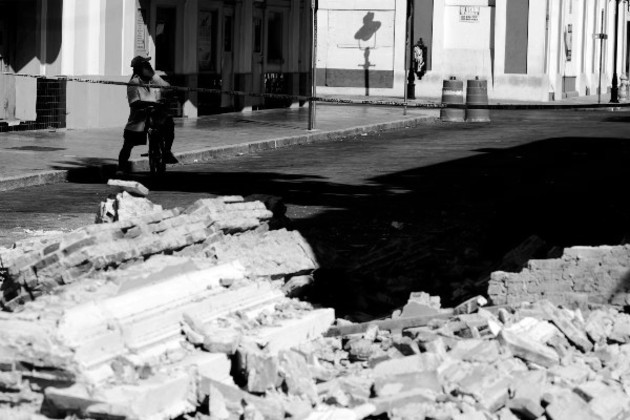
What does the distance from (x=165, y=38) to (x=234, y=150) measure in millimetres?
7291

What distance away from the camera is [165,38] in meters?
29.0

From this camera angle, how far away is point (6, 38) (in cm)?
2448

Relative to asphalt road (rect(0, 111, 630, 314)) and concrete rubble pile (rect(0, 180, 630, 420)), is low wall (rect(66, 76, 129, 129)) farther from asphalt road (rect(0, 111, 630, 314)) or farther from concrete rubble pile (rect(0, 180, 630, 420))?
concrete rubble pile (rect(0, 180, 630, 420))

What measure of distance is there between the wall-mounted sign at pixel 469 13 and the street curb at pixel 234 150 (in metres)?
13.5

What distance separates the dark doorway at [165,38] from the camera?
2856 cm

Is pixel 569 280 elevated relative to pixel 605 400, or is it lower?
elevated

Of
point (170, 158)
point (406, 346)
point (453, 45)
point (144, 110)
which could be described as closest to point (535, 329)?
point (406, 346)

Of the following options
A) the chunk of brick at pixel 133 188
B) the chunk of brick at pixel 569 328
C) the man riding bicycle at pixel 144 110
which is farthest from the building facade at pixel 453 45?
the chunk of brick at pixel 569 328

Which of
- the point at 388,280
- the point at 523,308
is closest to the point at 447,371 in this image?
the point at 523,308

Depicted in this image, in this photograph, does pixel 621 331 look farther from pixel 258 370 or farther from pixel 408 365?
pixel 258 370

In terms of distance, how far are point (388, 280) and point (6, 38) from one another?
1656 cm

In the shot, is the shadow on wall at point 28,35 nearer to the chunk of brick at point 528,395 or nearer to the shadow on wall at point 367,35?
the chunk of brick at point 528,395

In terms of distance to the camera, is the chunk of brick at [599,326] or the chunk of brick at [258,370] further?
the chunk of brick at [599,326]

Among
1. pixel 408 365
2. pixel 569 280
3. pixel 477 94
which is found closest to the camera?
pixel 408 365
